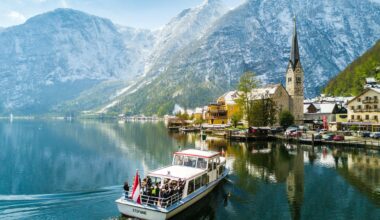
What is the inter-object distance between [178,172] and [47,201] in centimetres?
1622

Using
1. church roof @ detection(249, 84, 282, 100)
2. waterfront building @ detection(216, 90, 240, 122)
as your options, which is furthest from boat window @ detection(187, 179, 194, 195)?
waterfront building @ detection(216, 90, 240, 122)

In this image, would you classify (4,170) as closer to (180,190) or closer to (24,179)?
(24,179)

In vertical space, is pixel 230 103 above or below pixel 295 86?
below

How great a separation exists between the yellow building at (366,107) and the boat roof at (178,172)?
299 ft

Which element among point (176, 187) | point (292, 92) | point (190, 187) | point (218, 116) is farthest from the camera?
point (218, 116)

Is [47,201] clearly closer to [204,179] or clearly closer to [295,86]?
[204,179]

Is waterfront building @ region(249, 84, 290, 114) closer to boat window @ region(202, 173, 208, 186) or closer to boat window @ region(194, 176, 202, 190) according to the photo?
boat window @ region(202, 173, 208, 186)

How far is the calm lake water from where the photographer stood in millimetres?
37719

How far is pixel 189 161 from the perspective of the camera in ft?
150

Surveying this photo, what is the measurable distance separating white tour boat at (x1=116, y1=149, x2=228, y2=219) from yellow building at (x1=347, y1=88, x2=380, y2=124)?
85295 mm

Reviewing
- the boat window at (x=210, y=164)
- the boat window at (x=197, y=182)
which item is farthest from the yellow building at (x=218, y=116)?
the boat window at (x=197, y=182)

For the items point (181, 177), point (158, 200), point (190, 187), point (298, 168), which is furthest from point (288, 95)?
point (158, 200)

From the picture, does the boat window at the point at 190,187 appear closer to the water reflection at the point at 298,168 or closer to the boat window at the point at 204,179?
the boat window at the point at 204,179

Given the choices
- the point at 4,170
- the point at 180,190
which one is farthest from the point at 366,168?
the point at 4,170
